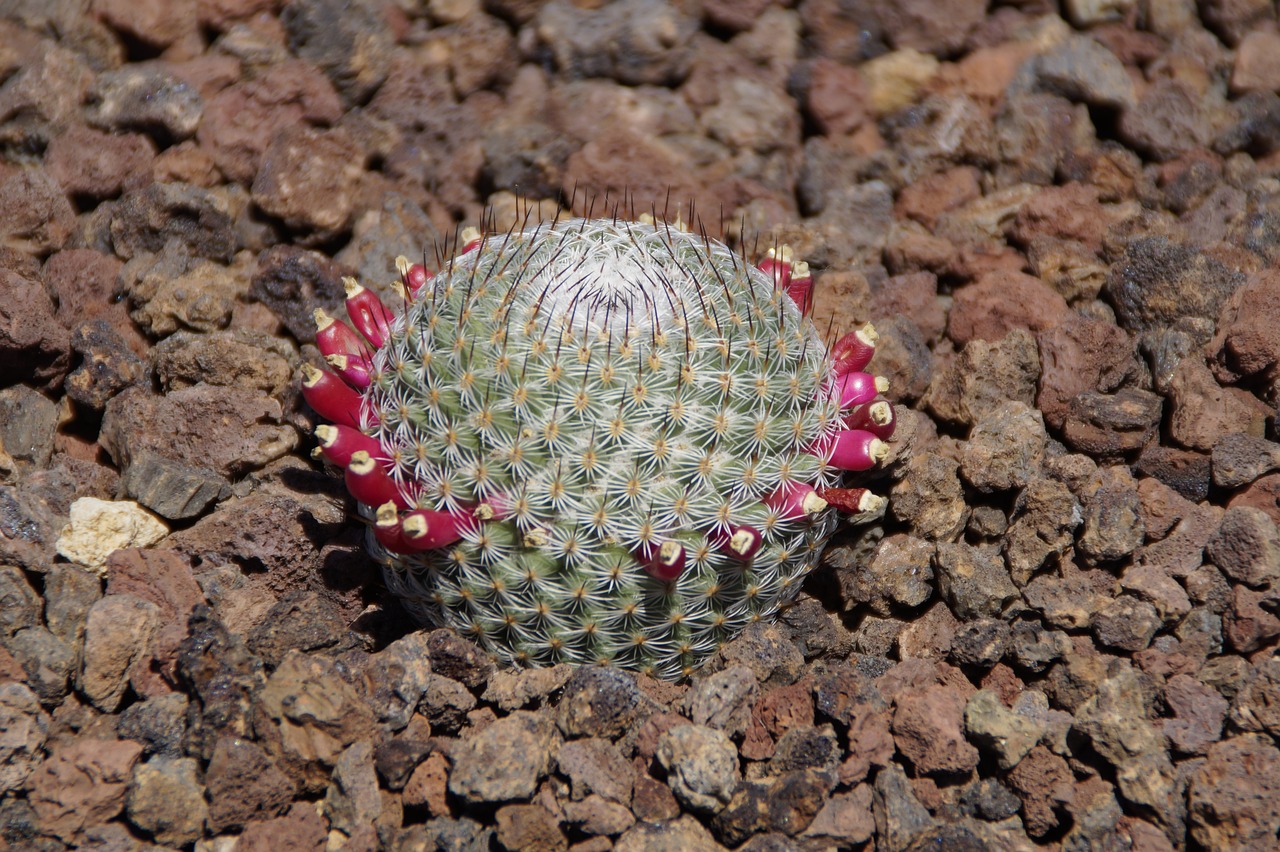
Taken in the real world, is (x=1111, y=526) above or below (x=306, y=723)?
below

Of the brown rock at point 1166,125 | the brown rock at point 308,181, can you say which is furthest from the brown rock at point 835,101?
the brown rock at point 308,181

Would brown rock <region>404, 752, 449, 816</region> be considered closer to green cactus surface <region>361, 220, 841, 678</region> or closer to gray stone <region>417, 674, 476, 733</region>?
gray stone <region>417, 674, 476, 733</region>

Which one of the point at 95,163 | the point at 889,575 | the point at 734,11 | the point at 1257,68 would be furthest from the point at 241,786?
the point at 1257,68

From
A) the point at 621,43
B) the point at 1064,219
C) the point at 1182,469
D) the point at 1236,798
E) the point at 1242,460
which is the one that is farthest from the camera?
the point at 621,43

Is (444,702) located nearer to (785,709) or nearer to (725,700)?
(725,700)

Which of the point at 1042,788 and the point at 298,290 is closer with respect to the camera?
the point at 1042,788

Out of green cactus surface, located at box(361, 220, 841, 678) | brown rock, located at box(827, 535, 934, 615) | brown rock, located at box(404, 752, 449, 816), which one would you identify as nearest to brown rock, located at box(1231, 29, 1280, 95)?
brown rock, located at box(827, 535, 934, 615)
